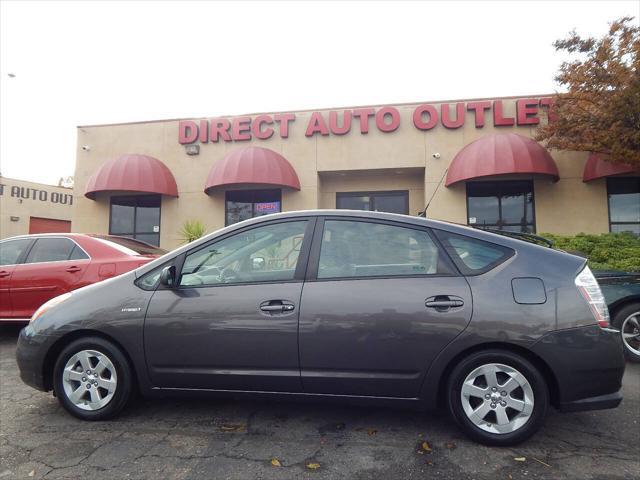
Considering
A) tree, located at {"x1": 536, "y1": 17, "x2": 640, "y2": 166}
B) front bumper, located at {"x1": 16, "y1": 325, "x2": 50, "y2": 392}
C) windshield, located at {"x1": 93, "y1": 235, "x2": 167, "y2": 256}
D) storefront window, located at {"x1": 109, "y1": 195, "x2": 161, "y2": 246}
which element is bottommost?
front bumper, located at {"x1": 16, "y1": 325, "x2": 50, "y2": 392}

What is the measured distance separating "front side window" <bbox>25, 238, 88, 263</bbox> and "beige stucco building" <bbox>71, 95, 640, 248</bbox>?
5789 mm

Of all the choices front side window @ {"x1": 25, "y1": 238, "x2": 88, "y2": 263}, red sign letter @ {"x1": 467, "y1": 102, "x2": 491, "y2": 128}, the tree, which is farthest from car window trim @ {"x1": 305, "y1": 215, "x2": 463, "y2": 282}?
red sign letter @ {"x1": 467, "y1": 102, "x2": 491, "y2": 128}

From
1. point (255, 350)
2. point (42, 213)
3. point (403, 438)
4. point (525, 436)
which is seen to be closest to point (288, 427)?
point (255, 350)

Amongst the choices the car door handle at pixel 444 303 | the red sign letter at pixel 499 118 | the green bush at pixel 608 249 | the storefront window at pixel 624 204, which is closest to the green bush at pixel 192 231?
the green bush at pixel 608 249

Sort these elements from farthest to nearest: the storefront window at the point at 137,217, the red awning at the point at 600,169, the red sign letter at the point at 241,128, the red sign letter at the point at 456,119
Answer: the storefront window at the point at 137,217
the red sign letter at the point at 241,128
the red sign letter at the point at 456,119
the red awning at the point at 600,169

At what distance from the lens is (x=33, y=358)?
2920mm

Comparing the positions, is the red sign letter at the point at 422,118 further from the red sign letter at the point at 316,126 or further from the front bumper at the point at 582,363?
the front bumper at the point at 582,363

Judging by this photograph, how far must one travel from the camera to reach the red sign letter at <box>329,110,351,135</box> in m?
11.4

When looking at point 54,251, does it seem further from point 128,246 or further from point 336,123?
point 336,123

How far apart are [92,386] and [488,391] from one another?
2853 mm

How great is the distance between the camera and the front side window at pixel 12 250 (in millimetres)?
5363

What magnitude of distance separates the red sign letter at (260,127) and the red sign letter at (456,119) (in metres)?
5.20

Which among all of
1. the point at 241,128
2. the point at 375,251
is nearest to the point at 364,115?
the point at 241,128

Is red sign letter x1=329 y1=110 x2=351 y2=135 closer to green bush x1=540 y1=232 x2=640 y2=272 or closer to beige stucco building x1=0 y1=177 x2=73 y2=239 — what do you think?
green bush x1=540 y1=232 x2=640 y2=272
